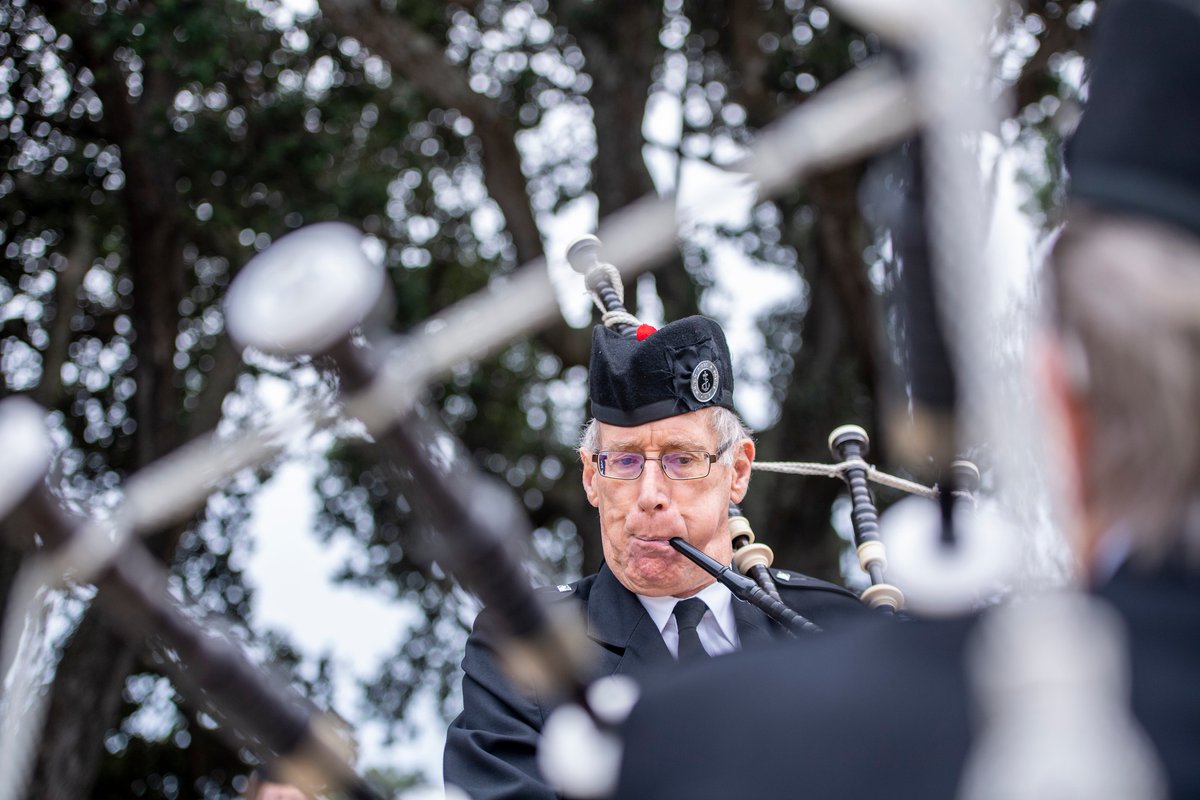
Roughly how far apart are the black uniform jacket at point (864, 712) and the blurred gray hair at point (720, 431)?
6.31ft

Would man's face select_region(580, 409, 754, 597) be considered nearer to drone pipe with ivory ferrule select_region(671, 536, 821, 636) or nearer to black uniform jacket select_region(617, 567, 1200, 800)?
drone pipe with ivory ferrule select_region(671, 536, 821, 636)

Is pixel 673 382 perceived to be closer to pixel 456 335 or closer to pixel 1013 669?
pixel 456 335

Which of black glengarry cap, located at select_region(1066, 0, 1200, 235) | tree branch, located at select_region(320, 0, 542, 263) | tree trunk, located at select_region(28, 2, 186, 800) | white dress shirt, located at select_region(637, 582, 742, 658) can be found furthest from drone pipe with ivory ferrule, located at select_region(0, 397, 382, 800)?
tree trunk, located at select_region(28, 2, 186, 800)

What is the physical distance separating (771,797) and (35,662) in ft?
4.38

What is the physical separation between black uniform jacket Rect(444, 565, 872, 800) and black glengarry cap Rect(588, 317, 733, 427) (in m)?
0.38

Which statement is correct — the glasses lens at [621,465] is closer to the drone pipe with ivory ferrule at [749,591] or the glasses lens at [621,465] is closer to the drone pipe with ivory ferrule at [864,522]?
the drone pipe with ivory ferrule at [749,591]

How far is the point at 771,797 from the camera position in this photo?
1.04 m

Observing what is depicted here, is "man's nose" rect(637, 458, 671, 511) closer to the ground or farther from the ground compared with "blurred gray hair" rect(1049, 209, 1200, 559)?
closer to the ground

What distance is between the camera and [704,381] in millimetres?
3076

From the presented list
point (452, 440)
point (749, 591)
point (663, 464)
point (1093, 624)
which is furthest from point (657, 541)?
point (1093, 624)

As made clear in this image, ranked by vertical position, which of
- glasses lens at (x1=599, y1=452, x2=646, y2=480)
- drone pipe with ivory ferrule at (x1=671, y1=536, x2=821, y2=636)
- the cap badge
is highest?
the cap badge

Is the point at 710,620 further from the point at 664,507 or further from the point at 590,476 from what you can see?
the point at 590,476

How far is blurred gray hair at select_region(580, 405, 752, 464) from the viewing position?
10.0 ft

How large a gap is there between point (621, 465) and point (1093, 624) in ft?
6.58
